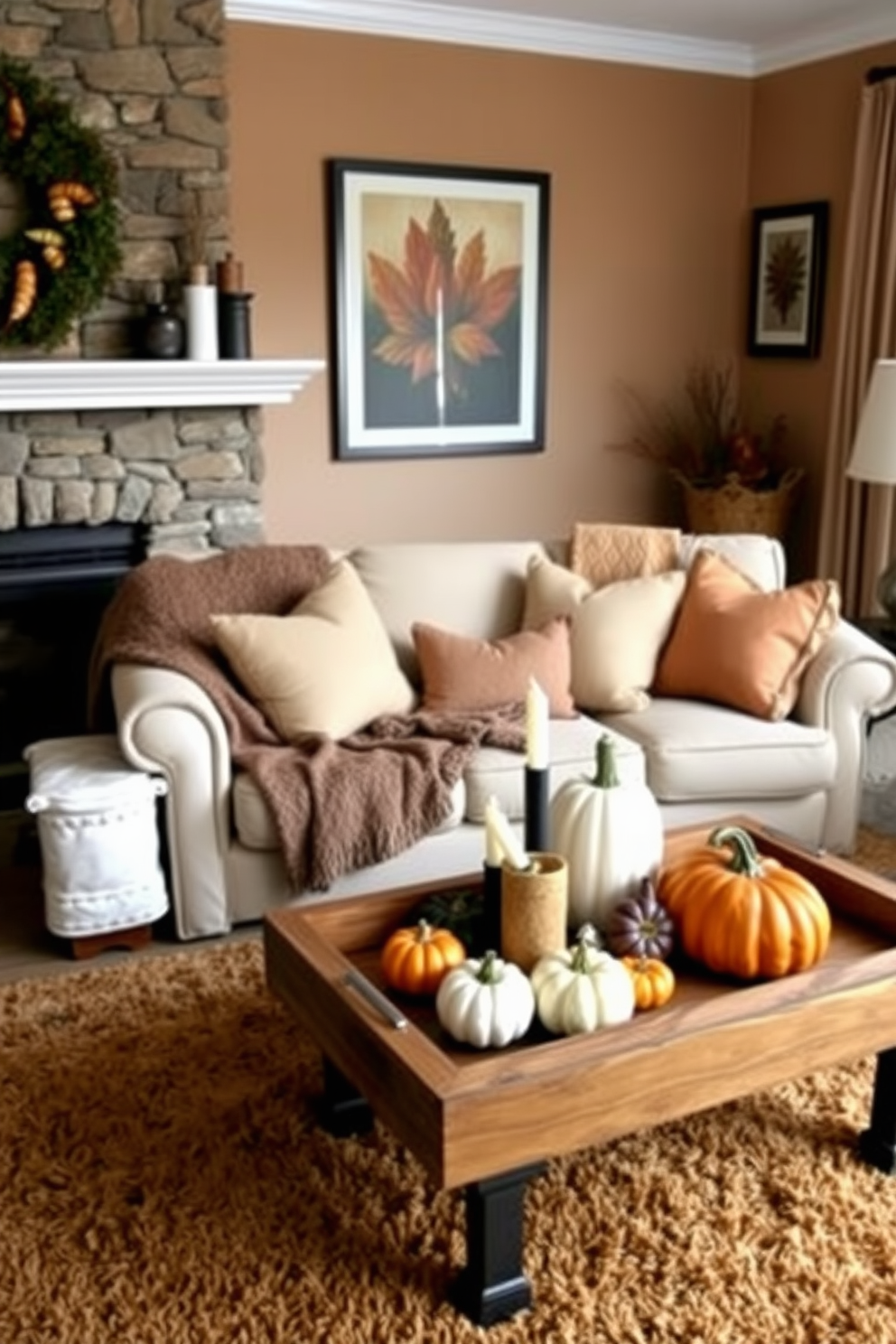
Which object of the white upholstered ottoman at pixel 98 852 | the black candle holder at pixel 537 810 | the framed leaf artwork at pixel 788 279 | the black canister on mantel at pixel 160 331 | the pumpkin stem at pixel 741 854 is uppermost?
the framed leaf artwork at pixel 788 279

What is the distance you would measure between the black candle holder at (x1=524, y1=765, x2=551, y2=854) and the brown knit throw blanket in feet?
2.86

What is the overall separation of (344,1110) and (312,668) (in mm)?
1215

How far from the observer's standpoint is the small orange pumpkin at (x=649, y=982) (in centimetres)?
214

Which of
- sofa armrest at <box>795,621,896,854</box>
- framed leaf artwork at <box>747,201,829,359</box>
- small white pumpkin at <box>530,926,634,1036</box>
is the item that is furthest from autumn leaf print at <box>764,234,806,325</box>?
small white pumpkin at <box>530,926,634,1036</box>

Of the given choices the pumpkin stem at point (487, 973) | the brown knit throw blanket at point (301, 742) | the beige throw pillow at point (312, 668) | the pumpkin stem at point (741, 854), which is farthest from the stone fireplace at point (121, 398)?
the pumpkin stem at point (487, 973)

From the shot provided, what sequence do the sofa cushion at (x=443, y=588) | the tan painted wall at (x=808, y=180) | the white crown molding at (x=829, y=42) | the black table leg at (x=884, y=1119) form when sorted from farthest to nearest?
the tan painted wall at (x=808, y=180), the white crown molding at (x=829, y=42), the sofa cushion at (x=443, y=588), the black table leg at (x=884, y=1119)

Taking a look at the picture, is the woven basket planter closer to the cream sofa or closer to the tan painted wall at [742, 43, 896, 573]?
the tan painted wall at [742, 43, 896, 573]

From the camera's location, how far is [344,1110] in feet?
7.89

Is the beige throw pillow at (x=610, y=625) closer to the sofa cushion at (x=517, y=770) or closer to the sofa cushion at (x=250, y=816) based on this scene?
the sofa cushion at (x=517, y=770)

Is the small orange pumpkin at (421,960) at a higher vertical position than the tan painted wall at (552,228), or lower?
lower

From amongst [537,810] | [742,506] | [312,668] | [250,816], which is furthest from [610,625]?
[742,506]

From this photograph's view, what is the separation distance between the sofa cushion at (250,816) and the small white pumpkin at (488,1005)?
112 centimetres

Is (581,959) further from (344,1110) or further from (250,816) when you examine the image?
(250,816)

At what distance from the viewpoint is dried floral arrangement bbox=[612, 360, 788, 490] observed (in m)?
5.66
